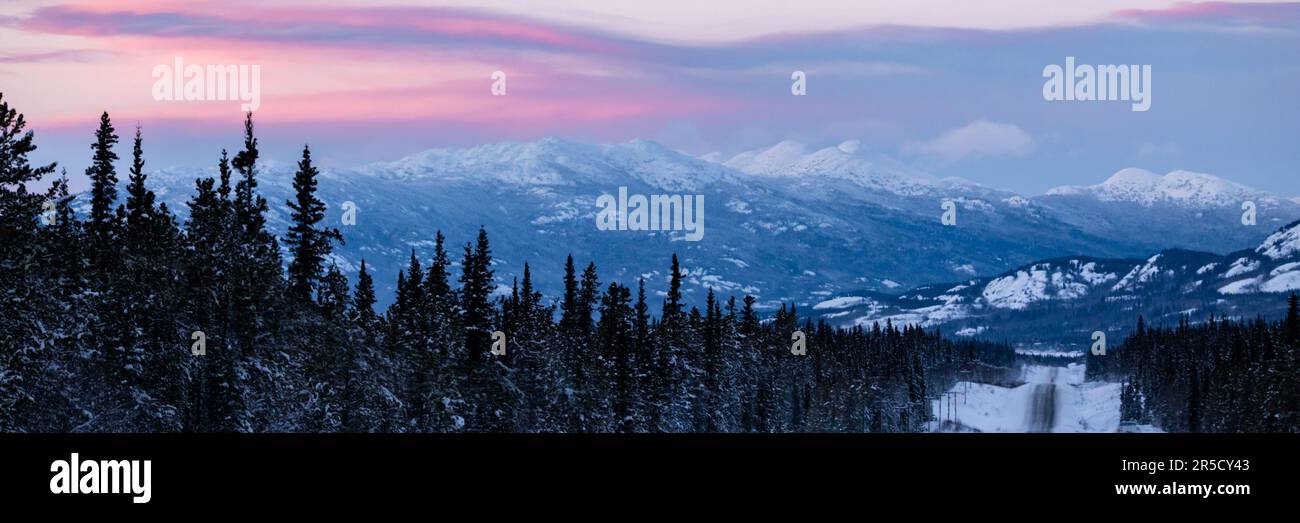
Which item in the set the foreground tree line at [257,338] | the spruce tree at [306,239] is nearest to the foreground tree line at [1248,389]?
the foreground tree line at [257,338]

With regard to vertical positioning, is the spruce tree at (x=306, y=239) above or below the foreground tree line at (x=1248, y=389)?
above

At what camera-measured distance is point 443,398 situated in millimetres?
69812

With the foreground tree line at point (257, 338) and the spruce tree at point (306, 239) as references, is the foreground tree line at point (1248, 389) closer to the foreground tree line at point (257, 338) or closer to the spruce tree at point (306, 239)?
the foreground tree line at point (257, 338)

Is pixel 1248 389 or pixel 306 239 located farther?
pixel 1248 389

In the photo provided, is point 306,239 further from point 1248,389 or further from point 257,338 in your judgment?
point 1248,389

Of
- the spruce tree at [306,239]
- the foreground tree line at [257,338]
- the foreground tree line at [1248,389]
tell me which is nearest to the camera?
the foreground tree line at [257,338]

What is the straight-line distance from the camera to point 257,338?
5903 cm

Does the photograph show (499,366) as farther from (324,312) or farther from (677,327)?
(677,327)

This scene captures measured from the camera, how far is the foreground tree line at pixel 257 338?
47875 millimetres

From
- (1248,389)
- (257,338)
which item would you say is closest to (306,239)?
(257,338)

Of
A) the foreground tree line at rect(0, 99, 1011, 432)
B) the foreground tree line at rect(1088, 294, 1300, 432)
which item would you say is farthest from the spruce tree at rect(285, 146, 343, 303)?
the foreground tree line at rect(1088, 294, 1300, 432)

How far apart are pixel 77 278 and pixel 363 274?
39066 mm
